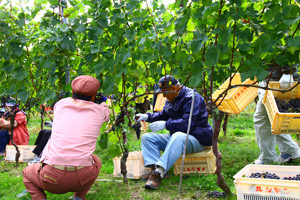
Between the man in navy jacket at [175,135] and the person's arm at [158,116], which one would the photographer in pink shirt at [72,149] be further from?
the person's arm at [158,116]

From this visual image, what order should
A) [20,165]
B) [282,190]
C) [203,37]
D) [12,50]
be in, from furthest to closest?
[20,165], [12,50], [282,190], [203,37]

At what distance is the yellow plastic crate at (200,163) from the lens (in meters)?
3.79

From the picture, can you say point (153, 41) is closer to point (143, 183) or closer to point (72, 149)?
point (72, 149)

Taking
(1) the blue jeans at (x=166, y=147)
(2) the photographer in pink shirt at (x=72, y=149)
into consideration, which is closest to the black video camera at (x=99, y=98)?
(2) the photographer in pink shirt at (x=72, y=149)

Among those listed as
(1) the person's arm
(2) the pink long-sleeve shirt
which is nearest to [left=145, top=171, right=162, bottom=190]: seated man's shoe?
(2) the pink long-sleeve shirt

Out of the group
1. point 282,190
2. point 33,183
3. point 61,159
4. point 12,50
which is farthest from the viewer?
point 12,50

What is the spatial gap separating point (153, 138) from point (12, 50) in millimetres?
1804

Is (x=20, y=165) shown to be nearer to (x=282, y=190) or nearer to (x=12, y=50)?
(x=12, y=50)

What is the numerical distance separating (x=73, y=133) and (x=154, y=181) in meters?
1.14

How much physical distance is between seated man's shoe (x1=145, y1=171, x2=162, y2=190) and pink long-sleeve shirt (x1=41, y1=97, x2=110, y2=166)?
2.75 ft

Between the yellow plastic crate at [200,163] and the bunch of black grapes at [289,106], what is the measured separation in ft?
3.04

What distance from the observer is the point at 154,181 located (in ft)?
11.3

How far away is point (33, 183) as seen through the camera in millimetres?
2885

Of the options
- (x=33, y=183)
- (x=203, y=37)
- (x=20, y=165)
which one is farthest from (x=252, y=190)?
(x=20, y=165)
